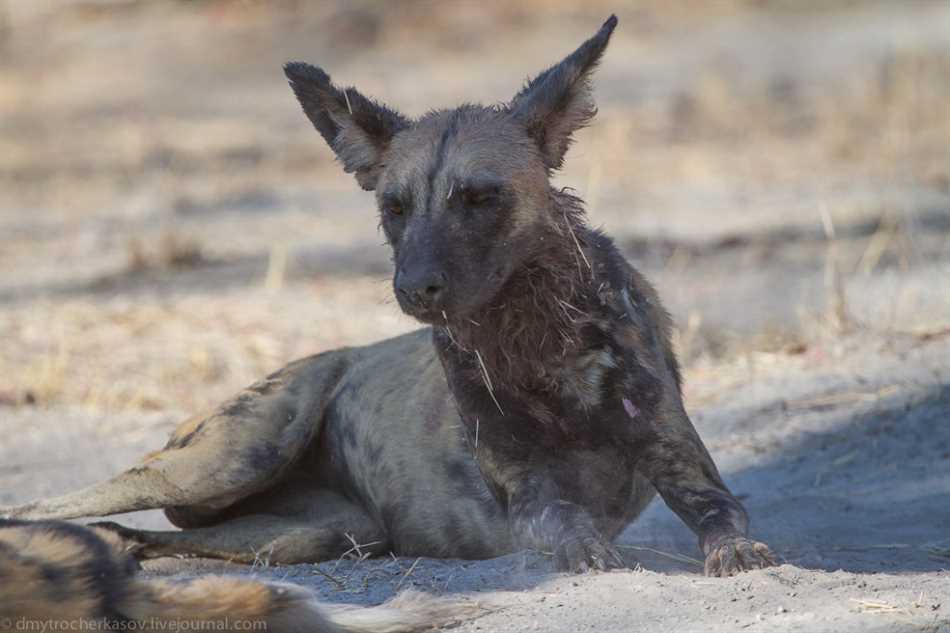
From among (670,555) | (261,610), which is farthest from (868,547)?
(261,610)

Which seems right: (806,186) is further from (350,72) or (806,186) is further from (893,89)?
(350,72)

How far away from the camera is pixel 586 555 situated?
378 cm

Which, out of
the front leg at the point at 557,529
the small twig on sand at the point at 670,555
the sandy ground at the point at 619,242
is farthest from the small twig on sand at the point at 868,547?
the front leg at the point at 557,529

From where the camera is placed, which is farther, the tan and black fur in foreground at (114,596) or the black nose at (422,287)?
the black nose at (422,287)

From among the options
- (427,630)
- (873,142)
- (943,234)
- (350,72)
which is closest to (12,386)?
(427,630)

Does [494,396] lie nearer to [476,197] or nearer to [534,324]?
[534,324]

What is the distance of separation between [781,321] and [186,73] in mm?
11787

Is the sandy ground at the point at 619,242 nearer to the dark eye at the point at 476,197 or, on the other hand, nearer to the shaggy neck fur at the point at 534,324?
the shaggy neck fur at the point at 534,324

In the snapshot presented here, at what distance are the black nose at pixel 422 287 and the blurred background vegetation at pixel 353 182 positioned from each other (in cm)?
53

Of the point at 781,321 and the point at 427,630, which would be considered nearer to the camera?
the point at 427,630

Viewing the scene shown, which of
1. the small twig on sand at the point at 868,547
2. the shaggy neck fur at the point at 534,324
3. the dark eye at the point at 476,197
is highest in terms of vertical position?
the dark eye at the point at 476,197

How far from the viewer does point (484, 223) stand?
13.4 ft

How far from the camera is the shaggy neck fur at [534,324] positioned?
416cm

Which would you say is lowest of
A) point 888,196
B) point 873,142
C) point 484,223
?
point 484,223
